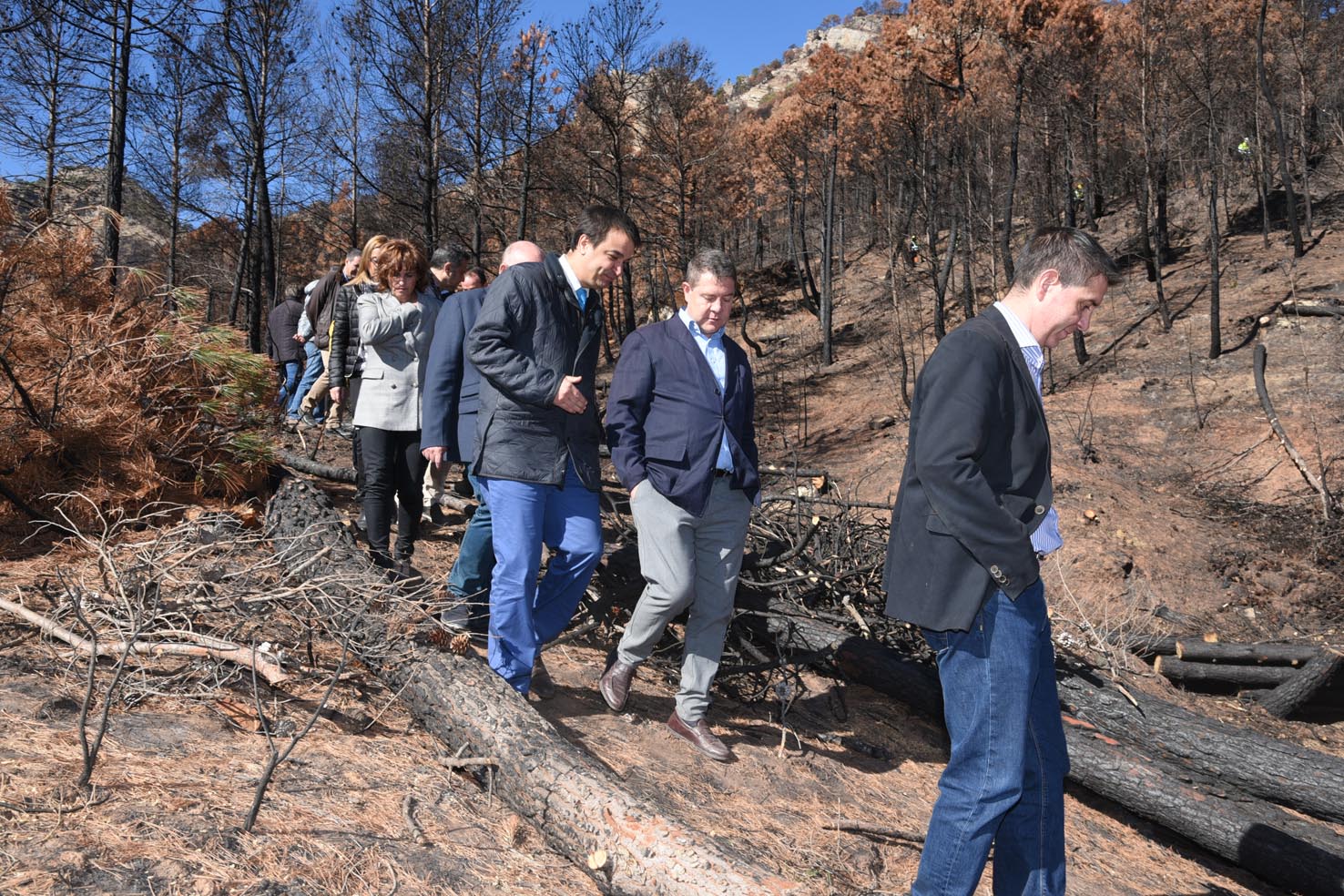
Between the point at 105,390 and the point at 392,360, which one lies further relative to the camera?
the point at 105,390

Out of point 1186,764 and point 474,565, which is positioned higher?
point 474,565

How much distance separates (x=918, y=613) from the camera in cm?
241

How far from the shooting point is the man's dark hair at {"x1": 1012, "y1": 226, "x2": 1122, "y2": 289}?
2.52m

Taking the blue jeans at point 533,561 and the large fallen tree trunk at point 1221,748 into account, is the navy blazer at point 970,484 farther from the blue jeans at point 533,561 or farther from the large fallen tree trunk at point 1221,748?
the large fallen tree trunk at point 1221,748

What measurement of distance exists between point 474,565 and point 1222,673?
612cm

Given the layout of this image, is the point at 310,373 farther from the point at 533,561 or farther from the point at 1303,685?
the point at 1303,685

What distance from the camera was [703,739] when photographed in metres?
3.90

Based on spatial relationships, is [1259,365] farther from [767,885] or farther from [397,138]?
[397,138]

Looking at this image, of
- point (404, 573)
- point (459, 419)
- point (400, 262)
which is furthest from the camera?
point (400, 262)

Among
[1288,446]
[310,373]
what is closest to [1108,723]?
[310,373]

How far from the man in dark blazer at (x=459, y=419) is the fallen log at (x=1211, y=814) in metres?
3.01

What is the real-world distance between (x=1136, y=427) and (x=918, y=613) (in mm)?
13547

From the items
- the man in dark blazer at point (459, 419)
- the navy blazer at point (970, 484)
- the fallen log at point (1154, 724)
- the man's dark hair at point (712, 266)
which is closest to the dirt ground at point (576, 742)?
the fallen log at point (1154, 724)

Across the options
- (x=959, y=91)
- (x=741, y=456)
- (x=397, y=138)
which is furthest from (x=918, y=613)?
(x=959, y=91)
